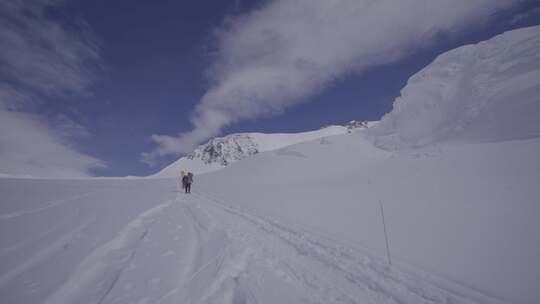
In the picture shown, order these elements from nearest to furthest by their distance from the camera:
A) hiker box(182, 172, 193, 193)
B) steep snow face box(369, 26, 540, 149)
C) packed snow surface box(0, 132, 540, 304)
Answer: packed snow surface box(0, 132, 540, 304)
steep snow face box(369, 26, 540, 149)
hiker box(182, 172, 193, 193)

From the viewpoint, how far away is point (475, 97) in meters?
13.8

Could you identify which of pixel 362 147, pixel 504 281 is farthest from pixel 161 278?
pixel 362 147

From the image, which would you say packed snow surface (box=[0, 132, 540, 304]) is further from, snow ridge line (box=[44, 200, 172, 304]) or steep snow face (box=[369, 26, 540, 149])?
steep snow face (box=[369, 26, 540, 149])

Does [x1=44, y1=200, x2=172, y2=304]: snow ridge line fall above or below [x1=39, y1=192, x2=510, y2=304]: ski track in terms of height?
above

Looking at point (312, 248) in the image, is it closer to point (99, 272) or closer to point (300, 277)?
point (300, 277)

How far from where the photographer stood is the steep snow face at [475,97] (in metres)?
10.3

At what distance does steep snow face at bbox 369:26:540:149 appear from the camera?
405 inches

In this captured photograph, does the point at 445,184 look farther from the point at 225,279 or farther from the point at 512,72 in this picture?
the point at 512,72

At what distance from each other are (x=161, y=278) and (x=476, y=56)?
23.8 metres

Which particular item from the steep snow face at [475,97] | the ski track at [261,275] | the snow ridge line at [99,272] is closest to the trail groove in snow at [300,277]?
the ski track at [261,275]

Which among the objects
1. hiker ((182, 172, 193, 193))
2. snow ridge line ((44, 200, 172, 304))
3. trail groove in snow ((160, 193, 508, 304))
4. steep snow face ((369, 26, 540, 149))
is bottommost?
trail groove in snow ((160, 193, 508, 304))

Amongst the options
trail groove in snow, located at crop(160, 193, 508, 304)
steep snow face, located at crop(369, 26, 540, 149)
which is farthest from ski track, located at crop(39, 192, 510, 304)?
steep snow face, located at crop(369, 26, 540, 149)

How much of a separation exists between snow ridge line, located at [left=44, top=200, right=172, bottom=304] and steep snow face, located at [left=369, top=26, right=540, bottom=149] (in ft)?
46.9

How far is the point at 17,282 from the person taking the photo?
337 cm
